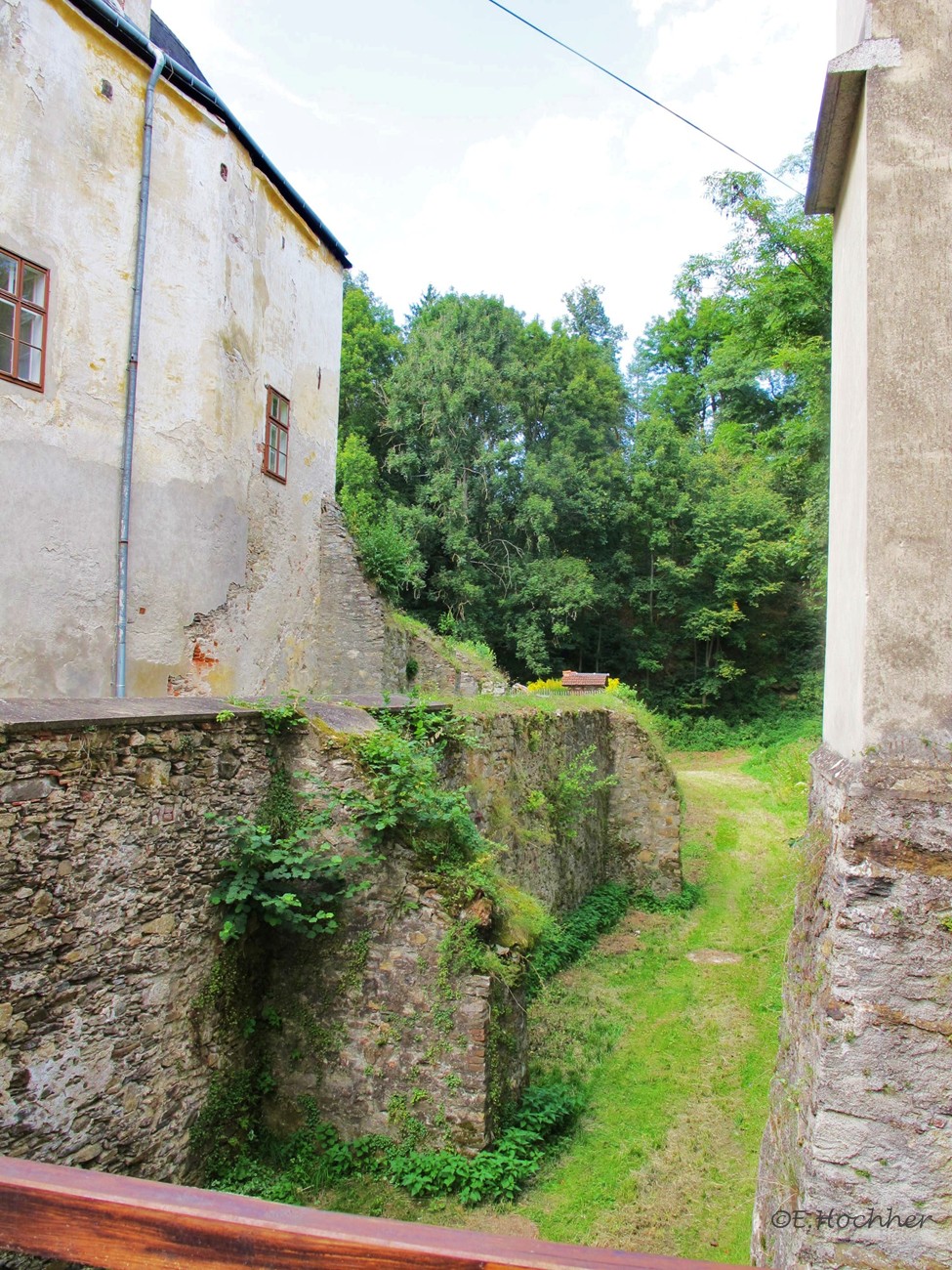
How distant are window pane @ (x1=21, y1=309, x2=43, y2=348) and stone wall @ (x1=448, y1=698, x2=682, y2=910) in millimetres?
5876

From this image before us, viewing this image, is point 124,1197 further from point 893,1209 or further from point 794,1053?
point 794,1053

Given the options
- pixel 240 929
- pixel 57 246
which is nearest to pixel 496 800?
pixel 240 929

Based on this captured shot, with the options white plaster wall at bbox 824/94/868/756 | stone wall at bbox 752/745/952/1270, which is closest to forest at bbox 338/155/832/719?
white plaster wall at bbox 824/94/868/756

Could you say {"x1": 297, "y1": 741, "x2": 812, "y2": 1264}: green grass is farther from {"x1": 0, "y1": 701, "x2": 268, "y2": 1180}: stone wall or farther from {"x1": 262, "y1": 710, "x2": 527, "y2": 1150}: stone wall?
{"x1": 0, "y1": 701, "x2": 268, "y2": 1180}: stone wall

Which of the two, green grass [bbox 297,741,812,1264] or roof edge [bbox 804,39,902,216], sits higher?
roof edge [bbox 804,39,902,216]

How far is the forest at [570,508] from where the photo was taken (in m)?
26.0

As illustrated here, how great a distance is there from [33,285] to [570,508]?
21.2 metres

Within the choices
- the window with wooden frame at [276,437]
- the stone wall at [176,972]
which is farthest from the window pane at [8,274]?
the stone wall at [176,972]

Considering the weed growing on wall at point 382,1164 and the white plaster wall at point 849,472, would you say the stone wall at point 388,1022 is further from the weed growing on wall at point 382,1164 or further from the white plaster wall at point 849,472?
the white plaster wall at point 849,472

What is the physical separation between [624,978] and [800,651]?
2301 cm

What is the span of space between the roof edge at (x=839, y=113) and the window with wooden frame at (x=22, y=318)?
284 inches

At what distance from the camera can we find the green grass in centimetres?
535

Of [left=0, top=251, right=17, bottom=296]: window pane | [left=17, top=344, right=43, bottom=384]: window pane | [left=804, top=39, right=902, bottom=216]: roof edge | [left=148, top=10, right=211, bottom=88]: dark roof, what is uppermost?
[left=148, top=10, right=211, bottom=88]: dark roof

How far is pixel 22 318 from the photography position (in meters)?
8.10
